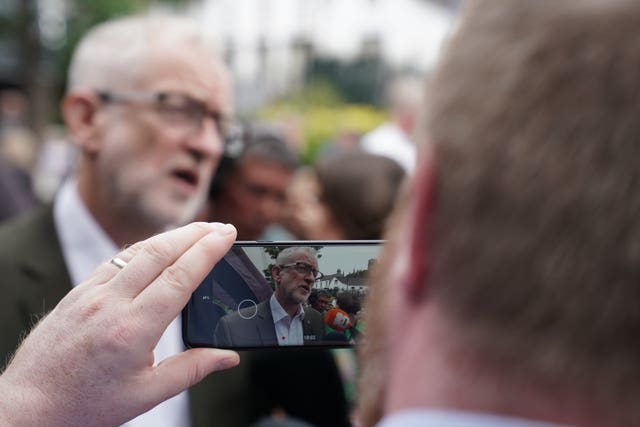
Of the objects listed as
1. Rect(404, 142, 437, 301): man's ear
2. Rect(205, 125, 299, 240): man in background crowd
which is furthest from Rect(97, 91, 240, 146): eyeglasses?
Rect(404, 142, 437, 301): man's ear

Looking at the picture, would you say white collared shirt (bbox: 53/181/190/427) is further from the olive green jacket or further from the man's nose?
the man's nose

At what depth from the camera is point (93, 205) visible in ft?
8.88

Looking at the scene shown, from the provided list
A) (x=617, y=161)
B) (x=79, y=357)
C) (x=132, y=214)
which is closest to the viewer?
(x=617, y=161)

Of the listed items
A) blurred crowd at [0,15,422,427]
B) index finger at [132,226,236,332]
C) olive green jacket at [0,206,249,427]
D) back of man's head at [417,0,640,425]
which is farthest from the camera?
blurred crowd at [0,15,422,427]

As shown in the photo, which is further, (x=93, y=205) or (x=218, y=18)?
(x=218, y=18)

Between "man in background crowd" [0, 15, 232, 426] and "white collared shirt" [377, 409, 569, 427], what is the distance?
198cm

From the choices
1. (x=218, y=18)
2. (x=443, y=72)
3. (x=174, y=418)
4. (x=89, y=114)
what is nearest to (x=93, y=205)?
(x=89, y=114)

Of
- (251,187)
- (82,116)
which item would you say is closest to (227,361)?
(82,116)

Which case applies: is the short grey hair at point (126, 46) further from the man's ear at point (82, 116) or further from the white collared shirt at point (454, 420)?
the white collared shirt at point (454, 420)

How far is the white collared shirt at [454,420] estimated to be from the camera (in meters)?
0.69

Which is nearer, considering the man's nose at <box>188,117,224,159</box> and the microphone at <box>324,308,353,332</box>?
the microphone at <box>324,308,353,332</box>

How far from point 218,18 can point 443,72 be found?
44.1m

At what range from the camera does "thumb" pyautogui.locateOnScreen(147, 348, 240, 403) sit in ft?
3.72

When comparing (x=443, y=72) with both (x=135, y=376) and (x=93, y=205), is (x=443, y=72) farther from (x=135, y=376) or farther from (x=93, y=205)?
(x=93, y=205)
